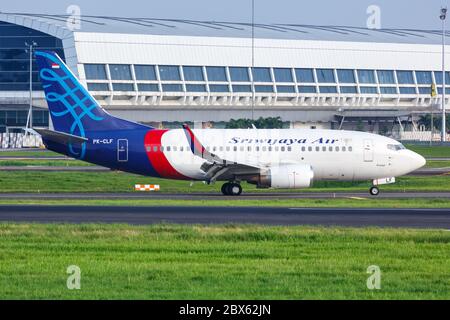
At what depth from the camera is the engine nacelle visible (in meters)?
53.4

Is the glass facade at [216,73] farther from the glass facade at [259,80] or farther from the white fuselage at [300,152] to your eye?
the white fuselage at [300,152]

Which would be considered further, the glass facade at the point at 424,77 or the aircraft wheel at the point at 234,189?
the glass facade at the point at 424,77

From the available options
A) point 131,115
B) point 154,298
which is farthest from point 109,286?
point 131,115

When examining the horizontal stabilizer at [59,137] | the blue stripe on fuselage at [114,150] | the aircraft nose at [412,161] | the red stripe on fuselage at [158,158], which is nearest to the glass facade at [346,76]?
the aircraft nose at [412,161]

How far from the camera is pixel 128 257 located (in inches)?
1027

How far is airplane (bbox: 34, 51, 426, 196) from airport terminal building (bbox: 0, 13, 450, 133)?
51.0m

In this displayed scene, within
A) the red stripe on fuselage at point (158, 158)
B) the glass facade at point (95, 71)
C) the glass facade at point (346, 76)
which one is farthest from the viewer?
the glass facade at point (346, 76)

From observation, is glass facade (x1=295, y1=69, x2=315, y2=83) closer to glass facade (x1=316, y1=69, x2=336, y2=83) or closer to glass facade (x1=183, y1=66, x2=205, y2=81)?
glass facade (x1=316, y1=69, x2=336, y2=83)

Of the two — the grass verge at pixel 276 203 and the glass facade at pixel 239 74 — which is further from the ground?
the glass facade at pixel 239 74

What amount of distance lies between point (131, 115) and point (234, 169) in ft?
188

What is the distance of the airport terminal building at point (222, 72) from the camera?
111 m

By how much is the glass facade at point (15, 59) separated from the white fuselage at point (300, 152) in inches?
2540

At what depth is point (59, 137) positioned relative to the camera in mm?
53312
